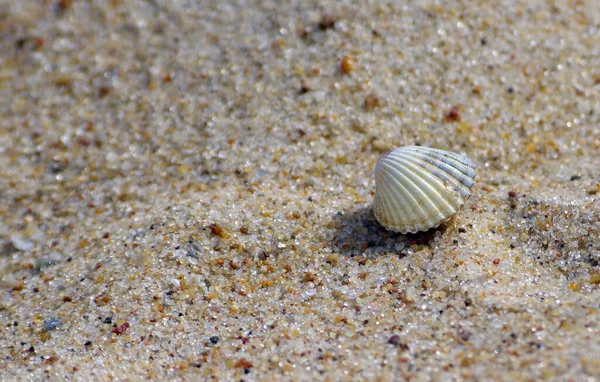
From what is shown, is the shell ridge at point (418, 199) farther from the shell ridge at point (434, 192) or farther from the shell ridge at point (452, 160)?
the shell ridge at point (452, 160)

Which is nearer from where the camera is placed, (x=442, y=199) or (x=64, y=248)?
(x=442, y=199)

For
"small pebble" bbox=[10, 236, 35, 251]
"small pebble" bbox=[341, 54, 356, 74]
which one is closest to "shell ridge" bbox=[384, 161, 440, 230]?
"small pebble" bbox=[341, 54, 356, 74]

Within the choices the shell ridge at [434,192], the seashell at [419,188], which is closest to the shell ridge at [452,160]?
the seashell at [419,188]

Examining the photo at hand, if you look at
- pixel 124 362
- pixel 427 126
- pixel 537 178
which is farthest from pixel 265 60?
pixel 124 362

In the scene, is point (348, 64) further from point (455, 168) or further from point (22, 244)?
point (22, 244)

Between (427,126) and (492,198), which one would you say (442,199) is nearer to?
(492,198)

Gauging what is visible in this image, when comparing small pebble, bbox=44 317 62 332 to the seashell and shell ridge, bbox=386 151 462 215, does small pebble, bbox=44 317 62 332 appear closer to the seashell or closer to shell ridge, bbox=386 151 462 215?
the seashell
